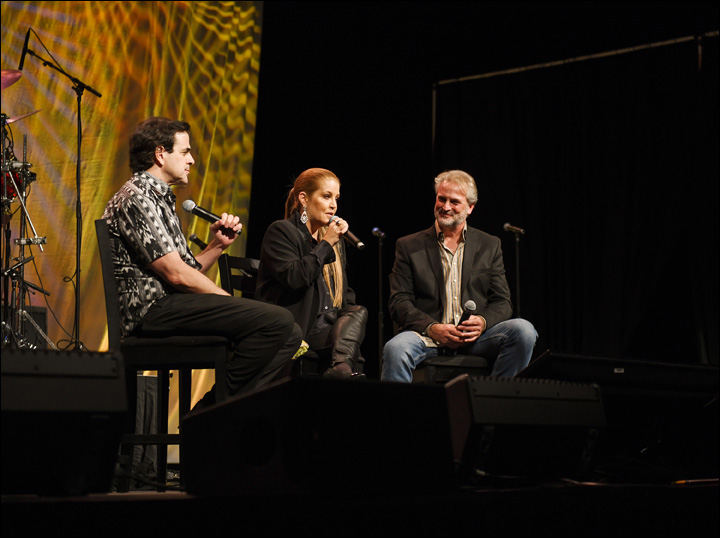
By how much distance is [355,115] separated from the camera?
5508mm

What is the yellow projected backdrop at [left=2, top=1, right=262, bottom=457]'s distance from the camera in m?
4.39

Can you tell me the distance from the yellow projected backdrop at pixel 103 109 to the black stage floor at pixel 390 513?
347 cm

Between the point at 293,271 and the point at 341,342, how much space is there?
1.07 ft

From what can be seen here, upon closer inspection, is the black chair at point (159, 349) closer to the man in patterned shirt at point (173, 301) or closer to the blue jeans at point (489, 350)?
the man in patterned shirt at point (173, 301)

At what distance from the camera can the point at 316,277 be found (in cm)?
291

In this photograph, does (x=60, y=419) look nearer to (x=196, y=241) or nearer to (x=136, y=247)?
(x=136, y=247)

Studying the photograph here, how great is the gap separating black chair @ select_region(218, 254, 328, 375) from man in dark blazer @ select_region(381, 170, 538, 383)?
288mm

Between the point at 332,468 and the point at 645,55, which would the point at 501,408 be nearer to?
the point at 332,468

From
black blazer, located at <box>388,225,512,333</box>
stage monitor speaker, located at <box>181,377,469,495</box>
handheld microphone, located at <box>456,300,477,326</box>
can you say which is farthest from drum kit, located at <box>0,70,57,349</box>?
stage monitor speaker, located at <box>181,377,469,495</box>

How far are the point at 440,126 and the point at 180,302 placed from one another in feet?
12.4

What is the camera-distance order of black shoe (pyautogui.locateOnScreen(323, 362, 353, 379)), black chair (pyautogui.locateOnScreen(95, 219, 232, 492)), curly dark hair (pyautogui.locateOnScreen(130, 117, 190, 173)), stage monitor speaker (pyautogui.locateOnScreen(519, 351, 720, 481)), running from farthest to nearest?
1. black shoe (pyautogui.locateOnScreen(323, 362, 353, 379))
2. curly dark hair (pyautogui.locateOnScreen(130, 117, 190, 173))
3. black chair (pyautogui.locateOnScreen(95, 219, 232, 492))
4. stage monitor speaker (pyautogui.locateOnScreen(519, 351, 720, 481))

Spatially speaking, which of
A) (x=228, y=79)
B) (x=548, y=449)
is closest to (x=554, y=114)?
(x=228, y=79)

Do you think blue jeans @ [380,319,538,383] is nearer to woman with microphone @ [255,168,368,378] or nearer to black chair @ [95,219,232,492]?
woman with microphone @ [255,168,368,378]

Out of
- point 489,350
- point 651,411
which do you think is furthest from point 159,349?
point 651,411
